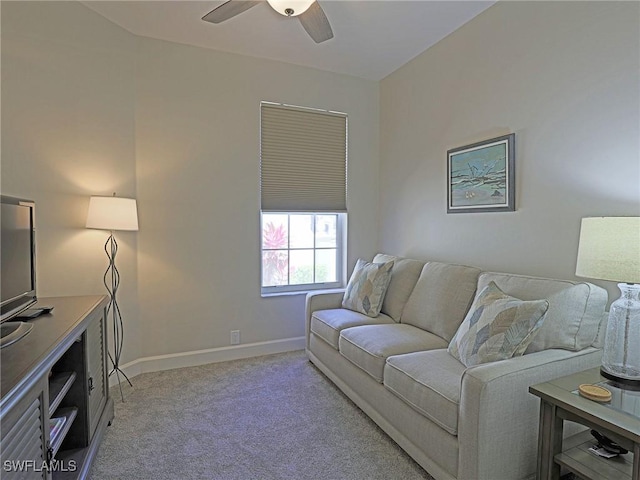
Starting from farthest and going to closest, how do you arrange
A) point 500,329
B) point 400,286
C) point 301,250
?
point 301,250, point 400,286, point 500,329

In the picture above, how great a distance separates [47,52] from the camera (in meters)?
2.36

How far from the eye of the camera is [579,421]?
4.52 feet

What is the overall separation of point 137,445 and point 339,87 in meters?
3.48

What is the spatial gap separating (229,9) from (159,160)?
4.74 ft

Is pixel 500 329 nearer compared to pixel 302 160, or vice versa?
pixel 500 329

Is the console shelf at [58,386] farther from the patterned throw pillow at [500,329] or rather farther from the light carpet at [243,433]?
the patterned throw pillow at [500,329]

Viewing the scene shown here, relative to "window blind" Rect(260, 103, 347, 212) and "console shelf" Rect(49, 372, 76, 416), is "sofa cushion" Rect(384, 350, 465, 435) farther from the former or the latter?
"window blind" Rect(260, 103, 347, 212)

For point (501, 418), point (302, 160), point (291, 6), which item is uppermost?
point (291, 6)

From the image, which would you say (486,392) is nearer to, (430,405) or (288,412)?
(430,405)

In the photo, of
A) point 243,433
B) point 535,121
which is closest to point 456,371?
point 243,433

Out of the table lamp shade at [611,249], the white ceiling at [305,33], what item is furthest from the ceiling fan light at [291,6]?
the table lamp shade at [611,249]

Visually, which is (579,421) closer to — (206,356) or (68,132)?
(206,356)

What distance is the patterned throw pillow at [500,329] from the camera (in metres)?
1.70

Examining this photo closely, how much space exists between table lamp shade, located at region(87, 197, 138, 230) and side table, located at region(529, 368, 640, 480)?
103 inches
